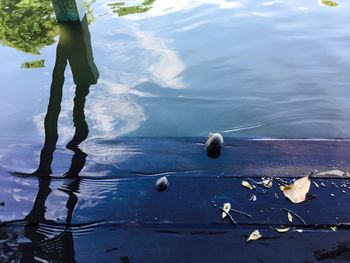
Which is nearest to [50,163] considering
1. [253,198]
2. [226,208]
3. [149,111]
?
[149,111]

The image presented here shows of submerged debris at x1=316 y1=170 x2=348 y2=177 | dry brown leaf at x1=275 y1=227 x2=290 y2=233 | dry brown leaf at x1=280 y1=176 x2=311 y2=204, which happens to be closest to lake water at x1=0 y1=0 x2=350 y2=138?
submerged debris at x1=316 y1=170 x2=348 y2=177

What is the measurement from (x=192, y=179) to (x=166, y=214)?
14.8 inches

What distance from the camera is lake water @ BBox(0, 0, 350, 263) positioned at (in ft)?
7.25

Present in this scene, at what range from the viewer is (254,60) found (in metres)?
4.56

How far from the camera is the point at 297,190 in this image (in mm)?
2424

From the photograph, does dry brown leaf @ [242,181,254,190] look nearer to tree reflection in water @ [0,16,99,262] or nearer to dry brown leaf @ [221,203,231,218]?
dry brown leaf @ [221,203,231,218]

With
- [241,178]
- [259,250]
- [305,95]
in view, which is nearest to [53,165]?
[241,178]

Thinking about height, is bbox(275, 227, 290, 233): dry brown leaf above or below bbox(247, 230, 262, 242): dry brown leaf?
below

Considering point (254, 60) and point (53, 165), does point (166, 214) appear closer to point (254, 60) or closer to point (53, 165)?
point (53, 165)

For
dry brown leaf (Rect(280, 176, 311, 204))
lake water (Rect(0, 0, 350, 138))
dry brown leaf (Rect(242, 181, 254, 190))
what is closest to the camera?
dry brown leaf (Rect(280, 176, 311, 204))

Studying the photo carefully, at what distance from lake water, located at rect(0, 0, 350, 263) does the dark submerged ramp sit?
0.03ft

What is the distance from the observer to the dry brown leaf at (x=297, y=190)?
7.77ft

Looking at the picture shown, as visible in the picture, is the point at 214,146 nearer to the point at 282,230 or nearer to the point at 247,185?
the point at 247,185

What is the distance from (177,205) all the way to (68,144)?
127 cm
